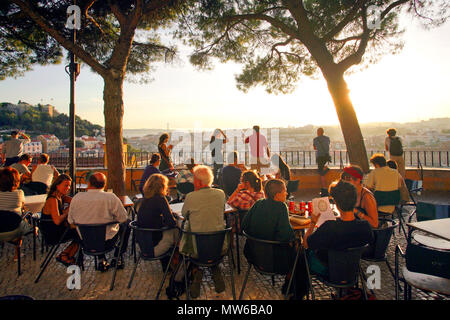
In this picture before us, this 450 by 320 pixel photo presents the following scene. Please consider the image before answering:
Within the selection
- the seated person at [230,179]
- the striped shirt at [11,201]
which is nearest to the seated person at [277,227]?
the seated person at [230,179]

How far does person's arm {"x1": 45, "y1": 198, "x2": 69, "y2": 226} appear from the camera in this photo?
10.1 feet

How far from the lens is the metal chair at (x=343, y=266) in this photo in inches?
83.4

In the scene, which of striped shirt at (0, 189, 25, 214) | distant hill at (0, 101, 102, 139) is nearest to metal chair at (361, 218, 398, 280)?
striped shirt at (0, 189, 25, 214)

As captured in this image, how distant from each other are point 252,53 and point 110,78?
5.73 m

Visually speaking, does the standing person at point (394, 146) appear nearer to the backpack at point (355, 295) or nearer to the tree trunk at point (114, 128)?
the backpack at point (355, 295)

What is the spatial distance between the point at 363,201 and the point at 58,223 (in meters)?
3.32

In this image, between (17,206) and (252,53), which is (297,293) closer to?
(17,206)

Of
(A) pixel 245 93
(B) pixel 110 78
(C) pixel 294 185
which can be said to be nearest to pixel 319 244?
(C) pixel 294 185

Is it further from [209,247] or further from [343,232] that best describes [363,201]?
[209,247]

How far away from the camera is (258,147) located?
680 cm

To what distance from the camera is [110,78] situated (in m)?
5.38

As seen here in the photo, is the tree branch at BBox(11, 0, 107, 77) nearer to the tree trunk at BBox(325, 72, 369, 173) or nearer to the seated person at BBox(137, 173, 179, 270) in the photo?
the seated person at BBox(137, 173, 179, 270)

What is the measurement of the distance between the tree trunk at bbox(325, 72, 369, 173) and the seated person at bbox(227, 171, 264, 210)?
4.80 meters
